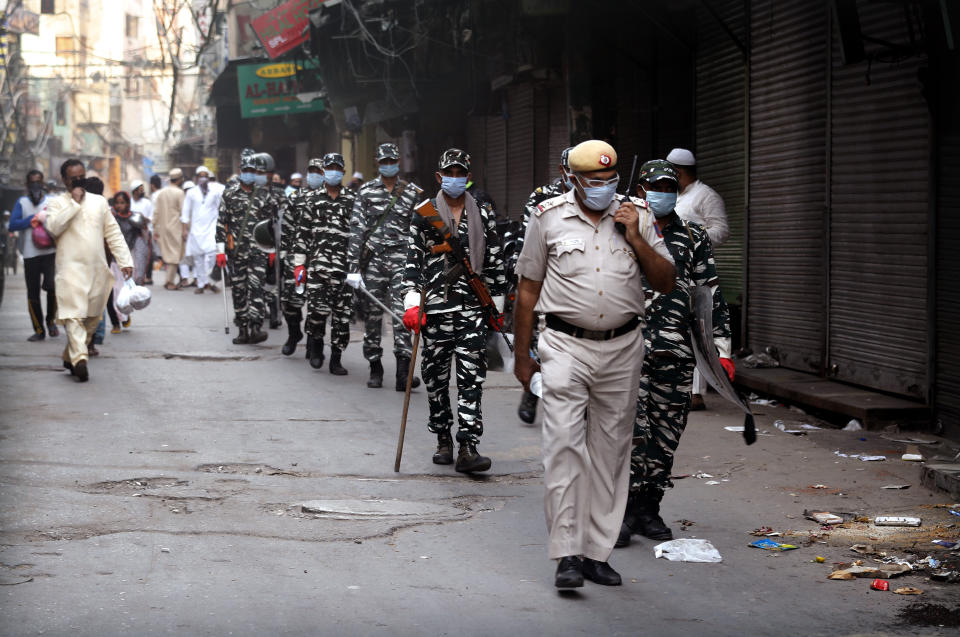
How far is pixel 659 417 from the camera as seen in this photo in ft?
20.3

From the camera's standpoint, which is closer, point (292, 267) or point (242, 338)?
point (292, 267)

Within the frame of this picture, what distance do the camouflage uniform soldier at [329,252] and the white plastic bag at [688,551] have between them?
685cm

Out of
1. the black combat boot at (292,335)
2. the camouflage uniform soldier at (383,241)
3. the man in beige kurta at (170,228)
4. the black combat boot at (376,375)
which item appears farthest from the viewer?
the man in beige kurta at (170,228)

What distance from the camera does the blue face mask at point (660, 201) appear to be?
6.16m

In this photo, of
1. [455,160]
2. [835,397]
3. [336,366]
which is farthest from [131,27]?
[455,160]

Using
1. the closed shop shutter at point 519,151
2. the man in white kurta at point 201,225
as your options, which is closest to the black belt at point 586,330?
the closed shop shutter at point 519,151

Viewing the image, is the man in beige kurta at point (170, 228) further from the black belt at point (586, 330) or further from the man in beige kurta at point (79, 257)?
the black belt at point (586, 330)

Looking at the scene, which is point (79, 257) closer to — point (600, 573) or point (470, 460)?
point (470, 460)

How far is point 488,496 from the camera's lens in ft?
24.0

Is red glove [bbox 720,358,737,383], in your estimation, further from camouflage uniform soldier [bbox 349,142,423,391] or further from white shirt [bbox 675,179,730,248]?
camouflage uniform soldier [bbox 349,142,423,391]

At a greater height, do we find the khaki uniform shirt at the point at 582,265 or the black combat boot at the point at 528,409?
the khaki uniform shirt at the point at 582,265

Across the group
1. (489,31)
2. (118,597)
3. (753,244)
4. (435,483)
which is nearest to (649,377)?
(435,483)

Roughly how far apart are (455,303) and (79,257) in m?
4.87

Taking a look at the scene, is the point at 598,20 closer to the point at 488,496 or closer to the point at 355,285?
the point at 355,285
